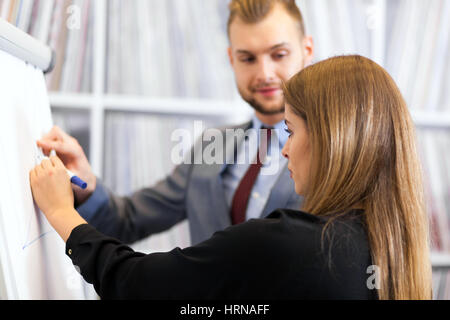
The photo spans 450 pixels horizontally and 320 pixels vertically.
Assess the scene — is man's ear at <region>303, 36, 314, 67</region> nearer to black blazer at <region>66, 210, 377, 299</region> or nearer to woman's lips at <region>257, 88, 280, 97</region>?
woman's lips at <region>257, 88, 280, 97</region>

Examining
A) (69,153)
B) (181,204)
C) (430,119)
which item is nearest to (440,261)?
(430,119)

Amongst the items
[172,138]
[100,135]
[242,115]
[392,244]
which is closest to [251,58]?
[242,115]

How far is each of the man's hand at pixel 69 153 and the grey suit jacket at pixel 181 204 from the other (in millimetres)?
57

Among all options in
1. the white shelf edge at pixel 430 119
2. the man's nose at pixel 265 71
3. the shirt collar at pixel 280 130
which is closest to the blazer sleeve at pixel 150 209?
the shirt collar at pixel 280 130

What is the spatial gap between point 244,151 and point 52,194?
0.66 metres

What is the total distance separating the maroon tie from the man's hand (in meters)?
0.41

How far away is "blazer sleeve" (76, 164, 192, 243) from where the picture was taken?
4.91 ft

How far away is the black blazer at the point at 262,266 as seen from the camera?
0.78 m

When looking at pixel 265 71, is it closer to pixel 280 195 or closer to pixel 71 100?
pixel 280 195

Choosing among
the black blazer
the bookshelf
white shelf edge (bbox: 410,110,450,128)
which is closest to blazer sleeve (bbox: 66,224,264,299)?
the black blazer

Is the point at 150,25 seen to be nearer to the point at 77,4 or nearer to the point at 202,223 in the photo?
the point at 77,4

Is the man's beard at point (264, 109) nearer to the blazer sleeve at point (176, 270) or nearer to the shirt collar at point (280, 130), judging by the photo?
the shirt collar at point (280, 130)

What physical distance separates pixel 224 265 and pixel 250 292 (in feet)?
0.19

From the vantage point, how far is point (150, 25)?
182 centimetres
